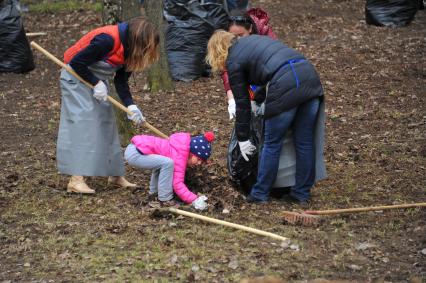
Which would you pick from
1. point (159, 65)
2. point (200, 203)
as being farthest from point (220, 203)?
point (159, 65)

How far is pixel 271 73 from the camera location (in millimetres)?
5258

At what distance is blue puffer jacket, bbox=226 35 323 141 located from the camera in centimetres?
525

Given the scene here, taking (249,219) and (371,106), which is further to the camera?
(371,106)

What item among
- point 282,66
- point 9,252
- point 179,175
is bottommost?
point 9,252

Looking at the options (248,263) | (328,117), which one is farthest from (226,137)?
(248,263)

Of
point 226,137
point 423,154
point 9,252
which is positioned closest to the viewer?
point 9,252

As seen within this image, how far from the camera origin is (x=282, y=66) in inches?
207

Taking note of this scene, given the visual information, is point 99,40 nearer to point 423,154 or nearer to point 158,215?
Result: point 158,215

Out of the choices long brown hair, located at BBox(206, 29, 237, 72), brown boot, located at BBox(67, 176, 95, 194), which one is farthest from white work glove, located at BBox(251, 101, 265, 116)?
brown boot, located at BBox(67, 176, 95, 194)

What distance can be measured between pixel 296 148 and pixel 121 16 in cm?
322

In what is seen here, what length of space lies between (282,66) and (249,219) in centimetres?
119

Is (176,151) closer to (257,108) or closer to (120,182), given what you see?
(257,108)

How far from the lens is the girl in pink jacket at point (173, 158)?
17.5 ft

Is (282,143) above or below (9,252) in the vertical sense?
above
